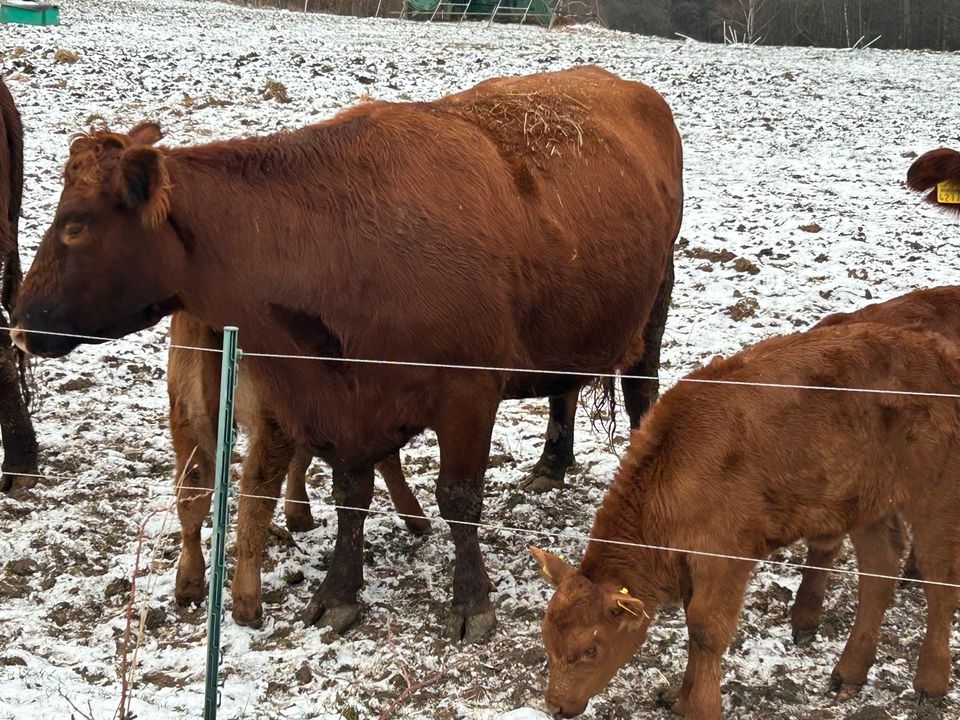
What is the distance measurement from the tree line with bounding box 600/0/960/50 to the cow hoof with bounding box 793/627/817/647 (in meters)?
26.6

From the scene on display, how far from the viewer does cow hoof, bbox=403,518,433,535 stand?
6000mm

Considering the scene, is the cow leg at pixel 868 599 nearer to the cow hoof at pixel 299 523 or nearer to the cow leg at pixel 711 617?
the cow leg at pixel 711 617

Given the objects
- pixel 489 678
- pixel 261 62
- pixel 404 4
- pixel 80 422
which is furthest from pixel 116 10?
pixel 489 678

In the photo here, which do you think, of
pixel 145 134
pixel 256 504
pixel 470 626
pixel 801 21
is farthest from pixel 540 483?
pixel 801 21

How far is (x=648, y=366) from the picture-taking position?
6652 millimetres

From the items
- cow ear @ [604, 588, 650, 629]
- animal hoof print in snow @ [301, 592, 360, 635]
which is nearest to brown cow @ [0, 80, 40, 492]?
animal hoof print in snow @ [301, 592, 360, 635]

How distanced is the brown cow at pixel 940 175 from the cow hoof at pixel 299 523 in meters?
4.10

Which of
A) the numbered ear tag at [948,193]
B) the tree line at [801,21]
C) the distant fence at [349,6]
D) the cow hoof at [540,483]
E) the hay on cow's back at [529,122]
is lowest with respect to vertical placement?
the cow hoof at [540,483]

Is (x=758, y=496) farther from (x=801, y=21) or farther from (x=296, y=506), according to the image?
(x=801, y=21)

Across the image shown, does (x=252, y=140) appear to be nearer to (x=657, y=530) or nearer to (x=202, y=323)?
(x=202, y=323)

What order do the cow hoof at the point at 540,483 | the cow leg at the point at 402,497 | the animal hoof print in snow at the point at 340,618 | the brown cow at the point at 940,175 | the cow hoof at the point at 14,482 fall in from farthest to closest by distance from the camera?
the cow hoof at the point at 540,483
the cow hoof at the point at 14,482
the cow leg at the point at 402,497
the brown cow at the point at 940,175
the animal hoof print in snow at the point at 340,618

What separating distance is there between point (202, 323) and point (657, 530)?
2426 mm

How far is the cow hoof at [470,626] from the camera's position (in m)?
4.88

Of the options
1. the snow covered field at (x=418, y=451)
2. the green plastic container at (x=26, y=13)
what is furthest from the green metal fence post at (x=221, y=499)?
the green plastic container at (x=26, y=13)
